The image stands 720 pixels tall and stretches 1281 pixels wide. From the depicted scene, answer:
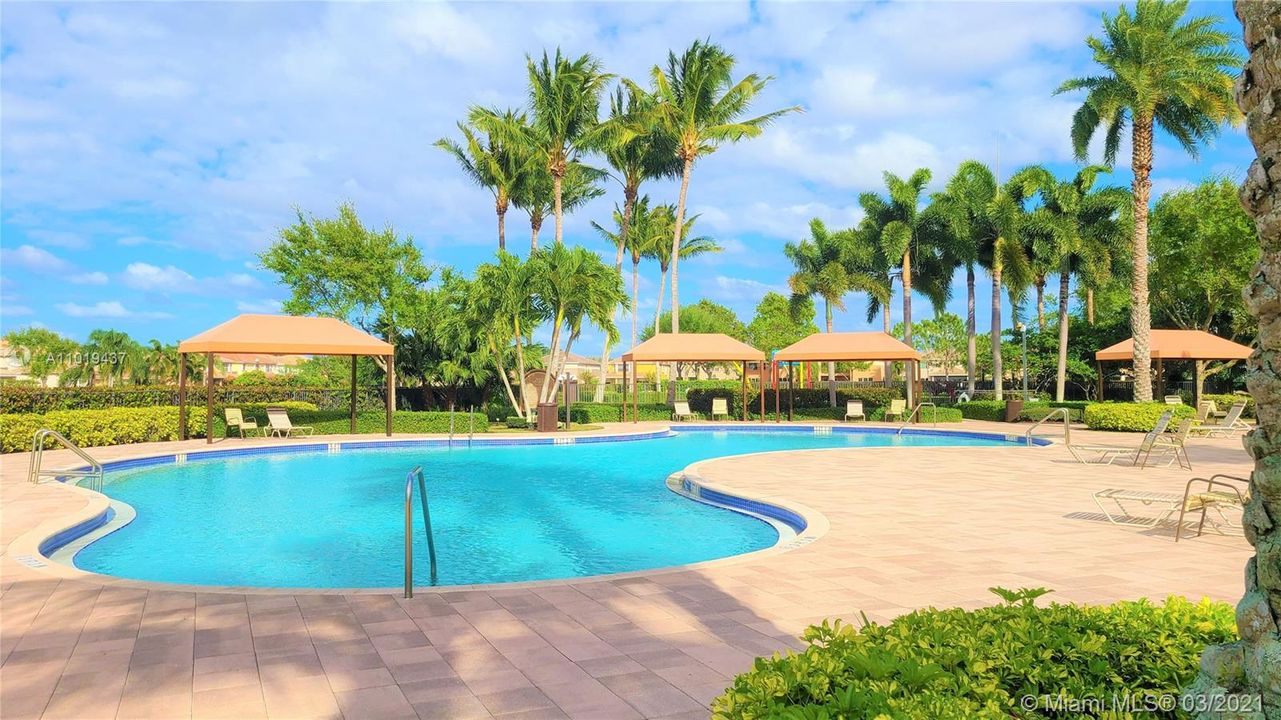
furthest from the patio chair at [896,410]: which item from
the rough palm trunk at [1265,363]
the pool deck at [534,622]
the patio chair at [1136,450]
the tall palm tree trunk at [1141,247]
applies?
the rough palm trunk at [1265,363]

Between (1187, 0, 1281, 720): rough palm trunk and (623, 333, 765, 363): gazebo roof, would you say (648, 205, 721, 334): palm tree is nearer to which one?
(623, 333, 765, 363): gazebo roof

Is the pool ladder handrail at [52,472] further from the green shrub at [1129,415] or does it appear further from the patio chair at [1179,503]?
the green shrub at [1129,415]

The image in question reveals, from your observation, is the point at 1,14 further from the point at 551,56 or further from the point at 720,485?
the point at 551,56

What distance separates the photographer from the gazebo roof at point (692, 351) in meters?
24.3

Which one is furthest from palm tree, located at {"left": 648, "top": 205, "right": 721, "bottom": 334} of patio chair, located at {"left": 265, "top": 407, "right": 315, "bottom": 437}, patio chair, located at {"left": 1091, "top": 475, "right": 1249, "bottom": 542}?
patio chair, located at {"left": 1091, "top": 475, "right": 1249, "bottom": 542}

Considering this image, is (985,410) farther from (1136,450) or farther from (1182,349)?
(1136,450)

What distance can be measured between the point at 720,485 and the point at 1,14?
10.3 metres

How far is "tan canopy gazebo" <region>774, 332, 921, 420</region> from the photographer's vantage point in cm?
2380

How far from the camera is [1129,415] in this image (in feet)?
65.8

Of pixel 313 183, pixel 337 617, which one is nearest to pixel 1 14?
pixel 337 617

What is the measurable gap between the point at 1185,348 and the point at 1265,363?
2650 centimetres

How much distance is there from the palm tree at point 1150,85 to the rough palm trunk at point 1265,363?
71.6ft

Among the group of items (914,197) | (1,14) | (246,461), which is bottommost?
(246,461)

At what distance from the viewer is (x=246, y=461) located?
590 inches
